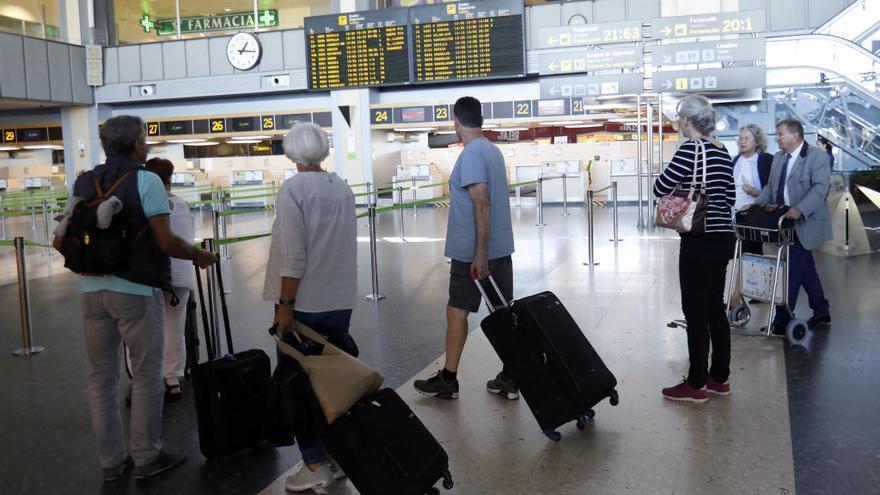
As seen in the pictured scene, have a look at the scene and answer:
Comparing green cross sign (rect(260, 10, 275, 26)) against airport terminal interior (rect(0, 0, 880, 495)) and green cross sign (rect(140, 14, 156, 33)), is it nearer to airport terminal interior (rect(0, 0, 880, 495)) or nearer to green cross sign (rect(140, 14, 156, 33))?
airport terminal interior (rect(0, 0, 880, 495))

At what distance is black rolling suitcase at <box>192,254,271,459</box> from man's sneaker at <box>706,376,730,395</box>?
7.91 feet

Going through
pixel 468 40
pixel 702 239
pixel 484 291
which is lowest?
pixel 484 291

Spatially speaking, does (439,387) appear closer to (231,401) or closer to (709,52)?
(231,401)

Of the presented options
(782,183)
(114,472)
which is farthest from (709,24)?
(114,472)

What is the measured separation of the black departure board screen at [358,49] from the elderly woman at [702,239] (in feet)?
44.4

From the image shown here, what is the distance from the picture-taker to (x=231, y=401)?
366cm

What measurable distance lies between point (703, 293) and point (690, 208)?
1.50ft

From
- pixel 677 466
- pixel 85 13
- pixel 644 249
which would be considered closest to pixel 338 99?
pixel 85 13

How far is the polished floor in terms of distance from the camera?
3396 mm

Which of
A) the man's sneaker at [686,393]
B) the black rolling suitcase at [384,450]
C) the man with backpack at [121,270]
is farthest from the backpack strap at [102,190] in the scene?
the man's sneaker at [686,393]

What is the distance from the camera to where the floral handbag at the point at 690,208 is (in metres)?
4.07

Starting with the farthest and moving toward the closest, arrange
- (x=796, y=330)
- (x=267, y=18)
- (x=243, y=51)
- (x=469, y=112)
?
(x=267, y=18)
(x=243, y=51)
(x=796, y=330)
(x=469, y=112)

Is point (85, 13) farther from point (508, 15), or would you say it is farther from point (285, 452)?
point (285, 452)

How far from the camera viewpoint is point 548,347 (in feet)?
12.4
